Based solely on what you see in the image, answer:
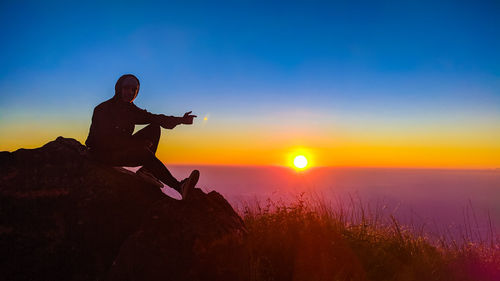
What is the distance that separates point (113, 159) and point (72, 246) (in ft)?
4.70

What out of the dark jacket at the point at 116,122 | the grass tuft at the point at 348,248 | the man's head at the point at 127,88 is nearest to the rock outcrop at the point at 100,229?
the dark jacket at the point at 116,122

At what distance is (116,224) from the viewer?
14.6 feet

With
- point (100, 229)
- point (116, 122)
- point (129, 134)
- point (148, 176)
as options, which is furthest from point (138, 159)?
point (100, 229)

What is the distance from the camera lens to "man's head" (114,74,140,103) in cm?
534

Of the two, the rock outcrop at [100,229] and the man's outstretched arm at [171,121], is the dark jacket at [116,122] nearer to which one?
the man's outstretched arm at [171,121]

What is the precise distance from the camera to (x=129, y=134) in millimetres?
5406

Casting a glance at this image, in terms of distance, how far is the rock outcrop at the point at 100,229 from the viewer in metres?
3.91

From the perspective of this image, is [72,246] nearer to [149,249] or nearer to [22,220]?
[22,220]

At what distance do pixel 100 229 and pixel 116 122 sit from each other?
1760 mm

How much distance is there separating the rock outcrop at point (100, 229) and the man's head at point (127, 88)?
1.25 meters

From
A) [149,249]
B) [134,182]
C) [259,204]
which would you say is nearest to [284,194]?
[259,204]

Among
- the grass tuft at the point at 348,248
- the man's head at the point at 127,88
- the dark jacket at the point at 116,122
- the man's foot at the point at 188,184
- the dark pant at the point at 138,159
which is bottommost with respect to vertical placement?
the grass tuft at the point at 348,248

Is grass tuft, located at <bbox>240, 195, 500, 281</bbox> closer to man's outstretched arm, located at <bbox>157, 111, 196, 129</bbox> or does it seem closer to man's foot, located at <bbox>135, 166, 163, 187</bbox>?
man's foot, located at <bbox>135, 166, 163, 187</bbox>

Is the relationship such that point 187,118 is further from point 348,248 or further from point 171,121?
point 348,248
